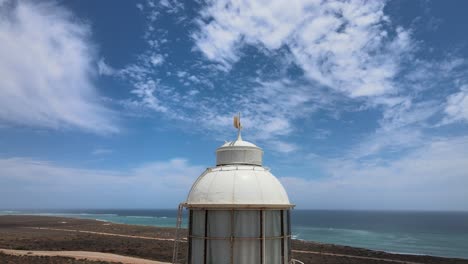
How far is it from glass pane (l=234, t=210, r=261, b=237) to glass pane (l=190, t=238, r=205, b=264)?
43.2 inches

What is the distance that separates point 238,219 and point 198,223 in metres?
1.25

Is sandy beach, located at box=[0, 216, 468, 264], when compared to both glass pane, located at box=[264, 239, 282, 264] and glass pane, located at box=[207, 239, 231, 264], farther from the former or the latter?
glass pane, located at box=[264, 239, 282, 264]

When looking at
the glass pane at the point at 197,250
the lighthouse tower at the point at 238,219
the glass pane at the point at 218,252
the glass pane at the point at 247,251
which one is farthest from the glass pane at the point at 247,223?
the glass pane at the point at 197,250

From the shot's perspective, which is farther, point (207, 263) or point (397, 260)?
point (397, 260)

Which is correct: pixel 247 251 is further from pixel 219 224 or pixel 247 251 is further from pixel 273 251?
pixel 219 224

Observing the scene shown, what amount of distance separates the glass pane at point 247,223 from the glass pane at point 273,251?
0.48 metres

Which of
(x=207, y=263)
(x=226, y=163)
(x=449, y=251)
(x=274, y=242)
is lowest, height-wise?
(x=449, y=251)

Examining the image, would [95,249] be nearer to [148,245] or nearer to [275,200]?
[148,245]

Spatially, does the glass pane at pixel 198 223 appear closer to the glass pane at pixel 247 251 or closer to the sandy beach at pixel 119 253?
the glass pane at pixel 247 251

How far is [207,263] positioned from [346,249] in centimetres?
5012

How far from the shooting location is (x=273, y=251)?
9.53 metres

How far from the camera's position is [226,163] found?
10.5 m

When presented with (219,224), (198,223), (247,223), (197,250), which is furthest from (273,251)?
(198,223)

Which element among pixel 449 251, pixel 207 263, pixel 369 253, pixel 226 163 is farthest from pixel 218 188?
pixel 449 251
